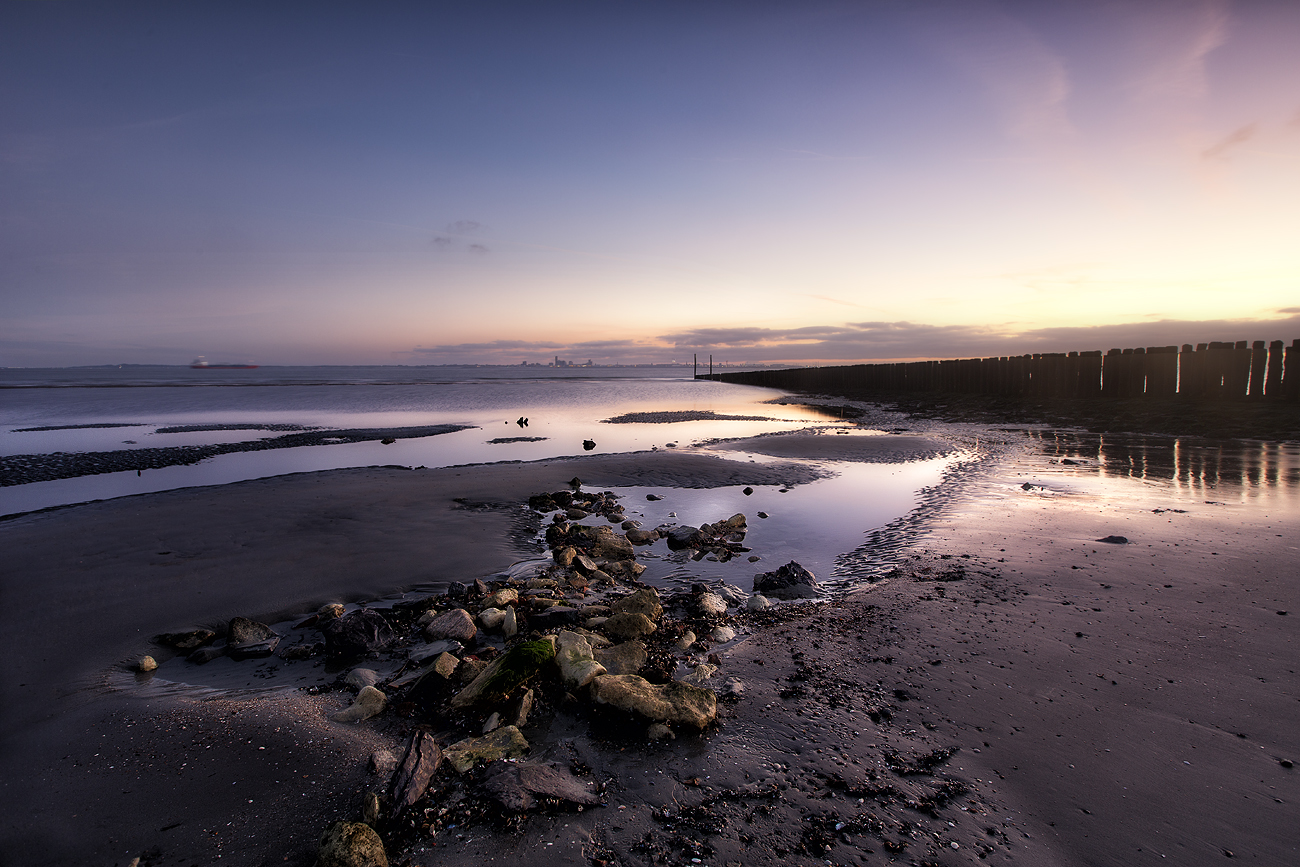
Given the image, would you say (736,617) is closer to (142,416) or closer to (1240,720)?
(1240,720)

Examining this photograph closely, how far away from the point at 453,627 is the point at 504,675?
1.35m

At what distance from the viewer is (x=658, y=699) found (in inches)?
133

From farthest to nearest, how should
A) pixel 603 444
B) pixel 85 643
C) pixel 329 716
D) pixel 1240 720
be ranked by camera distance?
pixel 603 444
pixel 85 643
pixel 329 716
pixel 1240 720

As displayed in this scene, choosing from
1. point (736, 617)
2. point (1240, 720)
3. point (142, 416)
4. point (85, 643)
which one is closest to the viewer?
point (1240, 720)

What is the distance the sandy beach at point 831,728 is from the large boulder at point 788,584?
0.38 meters

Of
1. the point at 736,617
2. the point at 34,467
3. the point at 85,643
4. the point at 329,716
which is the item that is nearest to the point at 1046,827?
the point at 736,617

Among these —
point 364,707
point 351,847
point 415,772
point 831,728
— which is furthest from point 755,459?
point 351,847

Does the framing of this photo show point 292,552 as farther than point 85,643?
Yes

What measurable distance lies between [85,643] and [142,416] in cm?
3612

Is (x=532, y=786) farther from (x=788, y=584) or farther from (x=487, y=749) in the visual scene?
(x=788, y=584)

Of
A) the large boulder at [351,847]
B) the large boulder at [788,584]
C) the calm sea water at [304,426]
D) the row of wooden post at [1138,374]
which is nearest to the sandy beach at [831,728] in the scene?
the large boulder at [351,847]

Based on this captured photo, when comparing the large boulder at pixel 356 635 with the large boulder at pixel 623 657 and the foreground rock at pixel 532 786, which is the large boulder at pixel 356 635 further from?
the foreground rock at pixel 532 786

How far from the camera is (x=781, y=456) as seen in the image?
14.9 meters

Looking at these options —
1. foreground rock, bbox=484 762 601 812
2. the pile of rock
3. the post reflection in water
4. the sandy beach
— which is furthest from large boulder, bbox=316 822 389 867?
the post reflection in water
